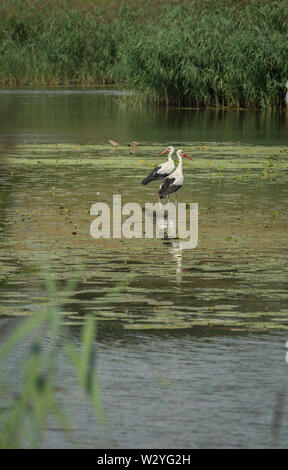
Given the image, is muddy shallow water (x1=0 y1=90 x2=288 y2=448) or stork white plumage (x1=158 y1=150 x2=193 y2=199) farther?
stork white plumage (x1=158 y1=150 x2=193 y2=199)

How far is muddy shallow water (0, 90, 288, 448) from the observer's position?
572 cm

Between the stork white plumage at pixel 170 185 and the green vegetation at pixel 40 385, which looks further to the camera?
the stork white plumage at pixel 170 185

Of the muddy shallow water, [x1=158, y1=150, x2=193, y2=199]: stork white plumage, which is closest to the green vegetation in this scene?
the muddy shallow water

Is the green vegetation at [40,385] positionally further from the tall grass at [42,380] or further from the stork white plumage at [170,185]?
the stork white plumage at [170,185]

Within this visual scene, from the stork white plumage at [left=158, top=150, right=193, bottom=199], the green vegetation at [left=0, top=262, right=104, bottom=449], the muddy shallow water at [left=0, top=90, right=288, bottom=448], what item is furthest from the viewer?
the stork white plumage at [left=158, top=150, right=193, bottom=199]

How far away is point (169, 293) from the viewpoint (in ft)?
27.8

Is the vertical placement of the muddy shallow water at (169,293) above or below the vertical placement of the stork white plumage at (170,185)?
below

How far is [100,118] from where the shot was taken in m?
29.1

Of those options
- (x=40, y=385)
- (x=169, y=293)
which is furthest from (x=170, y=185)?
(x=40, y=385)

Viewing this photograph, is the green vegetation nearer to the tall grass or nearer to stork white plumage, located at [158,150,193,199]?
the tall grass

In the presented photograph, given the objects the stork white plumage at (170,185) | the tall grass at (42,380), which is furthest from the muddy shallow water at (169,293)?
the stork white plumage at (170,185)

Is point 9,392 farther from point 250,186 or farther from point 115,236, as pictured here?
point 250,186

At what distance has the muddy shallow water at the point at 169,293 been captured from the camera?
572cm

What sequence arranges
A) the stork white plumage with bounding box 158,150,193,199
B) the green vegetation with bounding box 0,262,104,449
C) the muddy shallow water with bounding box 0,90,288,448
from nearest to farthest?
the green vegetation with bounding box 0,262,104,449 → the muddy shallow water with bounding box 0,90,288,448 → the stork white plumage with bounding box 158,150,193,199
